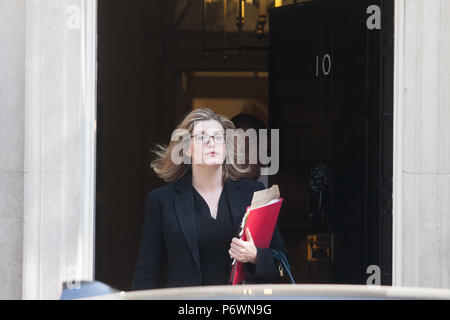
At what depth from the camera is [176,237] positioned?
2.95 m

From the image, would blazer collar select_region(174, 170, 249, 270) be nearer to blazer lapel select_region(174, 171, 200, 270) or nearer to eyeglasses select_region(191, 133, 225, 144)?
blazer lapel select_region(174, 171, 200, 270)

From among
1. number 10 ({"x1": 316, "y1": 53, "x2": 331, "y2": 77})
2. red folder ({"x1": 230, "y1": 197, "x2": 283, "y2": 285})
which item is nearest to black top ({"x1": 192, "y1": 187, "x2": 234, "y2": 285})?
red folder ({"x1": 230, "y1": 197, "x2": 283, "y2": 285})

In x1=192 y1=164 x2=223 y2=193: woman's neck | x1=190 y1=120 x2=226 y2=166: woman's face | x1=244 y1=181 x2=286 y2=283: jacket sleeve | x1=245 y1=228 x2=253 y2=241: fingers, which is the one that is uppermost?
x1=190 y1=120 x2=226 y2=166: woman's face

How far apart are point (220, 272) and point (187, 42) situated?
26.6ft

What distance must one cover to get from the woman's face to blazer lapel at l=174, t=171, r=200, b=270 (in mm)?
168

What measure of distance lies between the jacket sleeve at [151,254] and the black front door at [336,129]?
5.20 feet

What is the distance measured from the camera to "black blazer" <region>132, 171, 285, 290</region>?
291 cm

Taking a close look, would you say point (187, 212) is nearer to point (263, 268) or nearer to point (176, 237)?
point (176, 237)

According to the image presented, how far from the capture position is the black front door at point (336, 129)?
13.1 ft

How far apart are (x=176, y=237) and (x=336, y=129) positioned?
6.77 ft

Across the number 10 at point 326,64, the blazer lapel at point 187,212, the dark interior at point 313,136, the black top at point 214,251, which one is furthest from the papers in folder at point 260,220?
the number 10 at point 326,64

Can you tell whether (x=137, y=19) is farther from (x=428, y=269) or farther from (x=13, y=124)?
(x=428, y=269)

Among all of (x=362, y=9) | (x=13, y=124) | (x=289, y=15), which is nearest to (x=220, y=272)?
(x=13, y=124)
